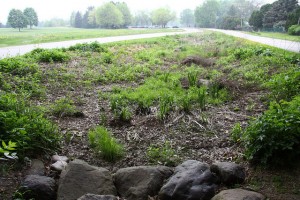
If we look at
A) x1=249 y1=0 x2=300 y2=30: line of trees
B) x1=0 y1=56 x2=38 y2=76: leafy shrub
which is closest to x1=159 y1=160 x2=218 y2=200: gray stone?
x1=0 y1=56 x2=38 y2=76: leafy shrub

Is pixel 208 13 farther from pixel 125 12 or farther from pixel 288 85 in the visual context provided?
pixel 288 85

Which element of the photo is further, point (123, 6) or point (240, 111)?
point (123, 6)

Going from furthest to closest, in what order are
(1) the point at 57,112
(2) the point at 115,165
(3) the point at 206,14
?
(3) the point at 206,14 → (1) the point at 57,112 → (2) the point at 115,165

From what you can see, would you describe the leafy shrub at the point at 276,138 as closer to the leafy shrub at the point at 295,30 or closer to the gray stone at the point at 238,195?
the gray stone at the point at 238,195

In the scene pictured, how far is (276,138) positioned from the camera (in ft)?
11.9

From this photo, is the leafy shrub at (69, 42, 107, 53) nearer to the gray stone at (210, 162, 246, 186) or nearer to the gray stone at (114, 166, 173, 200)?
the gray stone at (114, 166, 173, 200)

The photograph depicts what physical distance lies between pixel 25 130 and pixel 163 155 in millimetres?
2086

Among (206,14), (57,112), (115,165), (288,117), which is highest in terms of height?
(206,14)

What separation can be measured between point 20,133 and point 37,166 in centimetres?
53

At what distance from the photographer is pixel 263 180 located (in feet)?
11.8

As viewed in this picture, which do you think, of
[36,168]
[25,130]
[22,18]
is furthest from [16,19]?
[36,168]

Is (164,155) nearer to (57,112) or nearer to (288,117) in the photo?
(288,117)

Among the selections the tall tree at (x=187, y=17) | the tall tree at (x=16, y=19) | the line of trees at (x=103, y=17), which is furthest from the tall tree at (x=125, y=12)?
the tall tree at (x=16, y=19)

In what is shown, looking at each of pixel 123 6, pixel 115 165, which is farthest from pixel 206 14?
pixel 115 165
